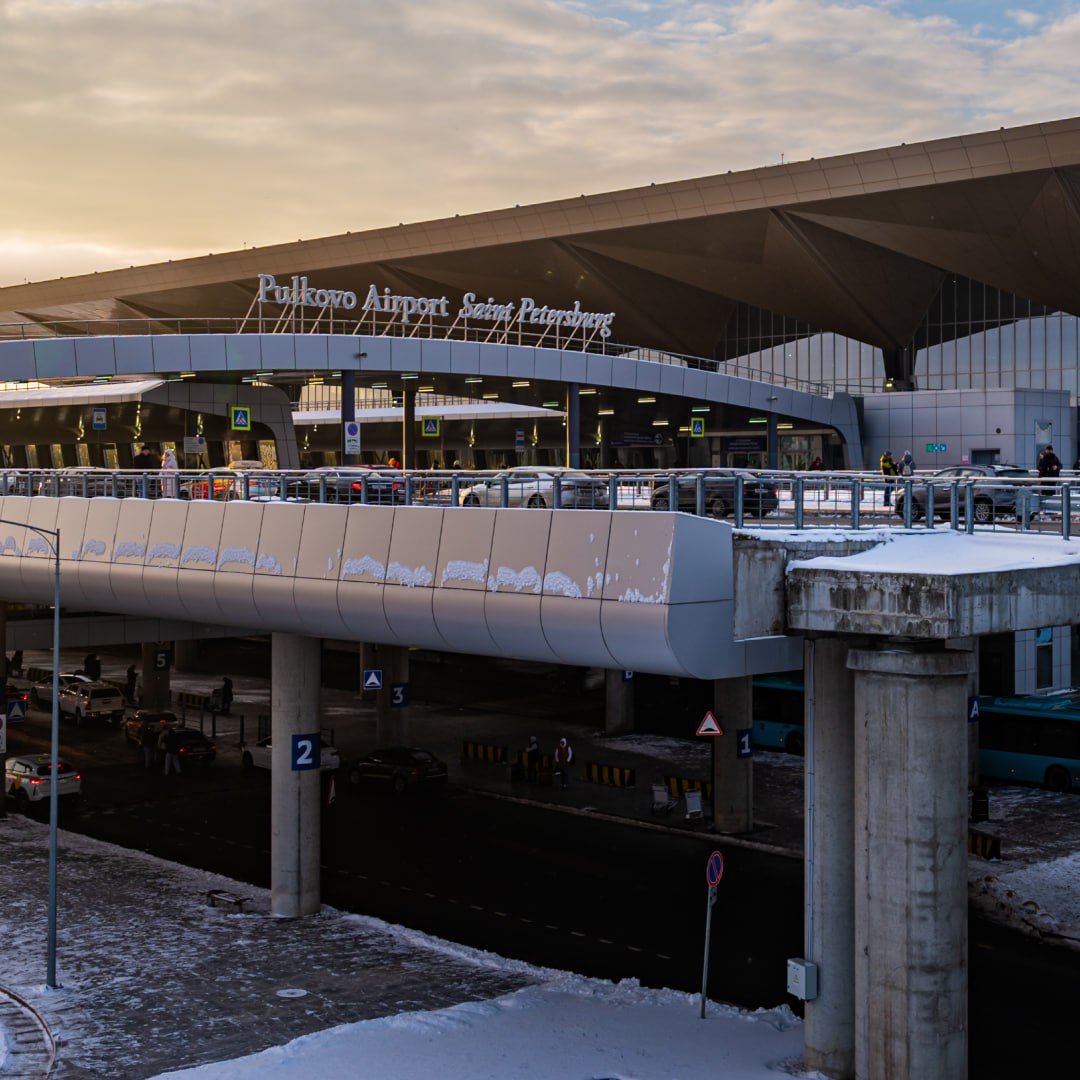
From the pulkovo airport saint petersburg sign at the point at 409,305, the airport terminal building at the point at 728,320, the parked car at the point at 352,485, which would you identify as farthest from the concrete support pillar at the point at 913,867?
the pulkovo airport saint petersburg sign at the point at 409,305

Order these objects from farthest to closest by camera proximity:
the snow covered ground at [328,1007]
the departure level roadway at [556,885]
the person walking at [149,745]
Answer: the person walking at [149,745] < the departure level roadway at [556,885] < the snow covered ground at [328,1007]

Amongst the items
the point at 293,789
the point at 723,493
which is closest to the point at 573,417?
the point at 293,789

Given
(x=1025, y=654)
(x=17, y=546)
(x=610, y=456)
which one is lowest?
(x=1025, y=654)

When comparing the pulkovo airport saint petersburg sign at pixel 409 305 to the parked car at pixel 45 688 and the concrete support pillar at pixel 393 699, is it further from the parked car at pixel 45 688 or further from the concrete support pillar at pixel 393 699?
the parked car at pixel 45 688

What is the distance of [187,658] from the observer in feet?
243

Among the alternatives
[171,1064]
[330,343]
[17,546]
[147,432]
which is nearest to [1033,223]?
[330,343]

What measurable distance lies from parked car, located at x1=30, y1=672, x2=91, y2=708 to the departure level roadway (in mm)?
13607

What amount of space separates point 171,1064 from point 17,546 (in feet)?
51.4

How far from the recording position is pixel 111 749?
51094mm

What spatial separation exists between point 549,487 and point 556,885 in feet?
34.3

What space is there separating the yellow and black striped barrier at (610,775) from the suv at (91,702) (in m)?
22.0

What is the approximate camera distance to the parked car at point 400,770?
4300 cm

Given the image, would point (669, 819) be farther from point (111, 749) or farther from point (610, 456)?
point (610, 456)

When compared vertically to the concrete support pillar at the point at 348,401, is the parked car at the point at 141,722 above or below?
below
